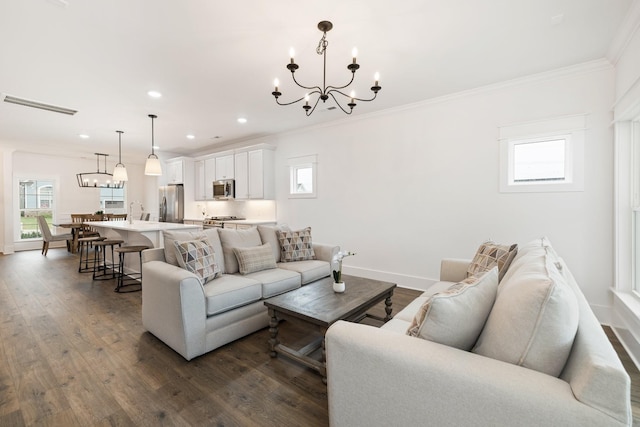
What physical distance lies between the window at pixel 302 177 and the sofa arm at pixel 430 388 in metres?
4.25

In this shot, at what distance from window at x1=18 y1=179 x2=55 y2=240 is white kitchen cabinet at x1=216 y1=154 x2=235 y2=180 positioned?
5.34 m

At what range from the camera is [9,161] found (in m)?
7.21

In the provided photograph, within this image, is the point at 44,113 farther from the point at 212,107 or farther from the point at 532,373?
the point at 532,373

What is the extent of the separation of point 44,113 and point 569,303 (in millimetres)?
6651

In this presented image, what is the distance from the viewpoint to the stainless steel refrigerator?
24.2ft

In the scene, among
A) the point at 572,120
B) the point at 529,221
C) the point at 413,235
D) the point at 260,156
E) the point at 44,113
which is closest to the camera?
the point at 572,120

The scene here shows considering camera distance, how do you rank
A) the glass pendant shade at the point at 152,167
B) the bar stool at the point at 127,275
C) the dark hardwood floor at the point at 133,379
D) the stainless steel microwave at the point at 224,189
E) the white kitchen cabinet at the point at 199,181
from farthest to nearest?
1. the white kitchen cabinet at the point at 199,181
2. the stainless steel microwave at the point at 224,189
3. the glass pendant shade at the point at 152,167
4. the bar stool at the point at 127,275
5. the dark hardwood floor at the point at 133,379

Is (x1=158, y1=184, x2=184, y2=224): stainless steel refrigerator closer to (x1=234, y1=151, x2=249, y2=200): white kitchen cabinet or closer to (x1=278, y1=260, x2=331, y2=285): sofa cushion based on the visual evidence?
(x1=234, y1=151, x2=249, y2=200): white kitchen cabinet

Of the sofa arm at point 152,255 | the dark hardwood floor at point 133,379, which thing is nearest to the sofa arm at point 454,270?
the dark hardwood floor at point 133,379

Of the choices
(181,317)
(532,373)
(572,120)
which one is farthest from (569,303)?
(572,120)

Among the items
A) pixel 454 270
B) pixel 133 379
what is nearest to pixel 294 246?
pixel 454 270

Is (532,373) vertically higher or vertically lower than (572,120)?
lower

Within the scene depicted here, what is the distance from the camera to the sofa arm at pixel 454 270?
2802mm

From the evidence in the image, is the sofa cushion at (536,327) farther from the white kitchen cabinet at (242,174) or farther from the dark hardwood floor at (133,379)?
the white kitchen cabinet at (242,174)
